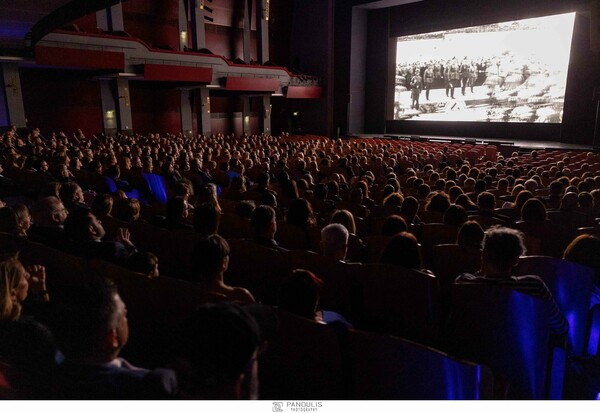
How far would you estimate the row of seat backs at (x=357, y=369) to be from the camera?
5.45ft

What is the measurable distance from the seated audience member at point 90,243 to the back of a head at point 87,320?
53.7 inches

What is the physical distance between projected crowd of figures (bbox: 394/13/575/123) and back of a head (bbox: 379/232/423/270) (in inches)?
836

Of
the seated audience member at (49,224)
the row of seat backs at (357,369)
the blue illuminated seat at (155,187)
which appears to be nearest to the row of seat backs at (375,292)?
the row of seat backs at (357,369)

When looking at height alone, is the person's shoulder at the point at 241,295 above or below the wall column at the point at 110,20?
below

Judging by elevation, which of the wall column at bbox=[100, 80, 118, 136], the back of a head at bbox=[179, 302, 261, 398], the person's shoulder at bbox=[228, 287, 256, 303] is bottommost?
the person's shoulder at bbox=[228, 287, 256, 303]

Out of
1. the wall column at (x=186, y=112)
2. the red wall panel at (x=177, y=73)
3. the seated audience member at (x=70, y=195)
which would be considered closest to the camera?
the seated audience member at (x=70, y=195)

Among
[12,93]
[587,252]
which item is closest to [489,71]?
[12,93]

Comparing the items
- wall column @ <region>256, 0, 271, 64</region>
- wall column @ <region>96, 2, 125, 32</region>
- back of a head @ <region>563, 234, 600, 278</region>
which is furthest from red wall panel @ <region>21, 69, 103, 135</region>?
back of a head @ <region>563, 234, 600, 278</region>

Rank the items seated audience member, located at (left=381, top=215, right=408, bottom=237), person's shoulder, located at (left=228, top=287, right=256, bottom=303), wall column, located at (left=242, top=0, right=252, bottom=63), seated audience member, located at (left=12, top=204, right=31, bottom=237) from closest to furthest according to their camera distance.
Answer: person's shoulder, located at (left=228, top=287, right=256, bottom=303) < seated audience member, located at (left=12, top=204, right=31, bottom=237) < seated audience member, located at (left=381, top=215, right=408, bottom=237) < wall column, located at (left=242, top=0, right=252, bottom=63)

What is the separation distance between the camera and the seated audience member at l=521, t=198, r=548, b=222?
4.52m

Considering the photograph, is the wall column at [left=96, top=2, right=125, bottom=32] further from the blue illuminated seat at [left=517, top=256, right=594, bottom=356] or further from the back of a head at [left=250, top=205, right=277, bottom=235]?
the blue illuminated seat at [left=517, top=256, right=594, bottom=356]

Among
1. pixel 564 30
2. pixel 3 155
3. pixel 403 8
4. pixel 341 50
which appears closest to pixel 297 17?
pixel 341 50

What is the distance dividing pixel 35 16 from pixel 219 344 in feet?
42.4

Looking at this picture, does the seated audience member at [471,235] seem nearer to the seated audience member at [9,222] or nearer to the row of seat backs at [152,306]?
the row of seat backs at [152,306]
